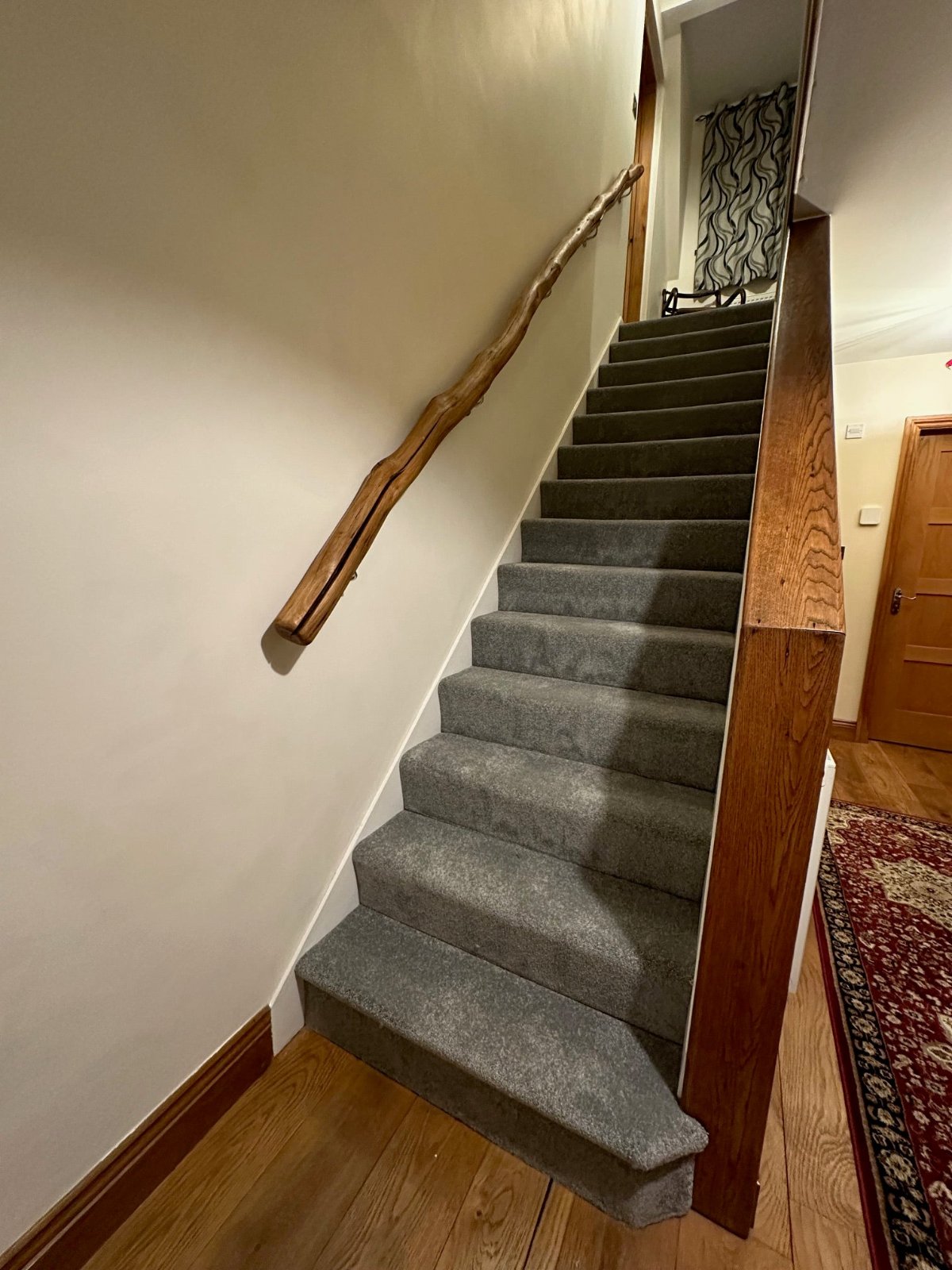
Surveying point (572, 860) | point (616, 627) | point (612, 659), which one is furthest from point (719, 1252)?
point (616, 627)

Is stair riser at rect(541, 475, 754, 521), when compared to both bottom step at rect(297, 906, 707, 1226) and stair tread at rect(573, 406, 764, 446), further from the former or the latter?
bottom step at rect(297, 906, 707, 1226)

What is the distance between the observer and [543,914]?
1.07m

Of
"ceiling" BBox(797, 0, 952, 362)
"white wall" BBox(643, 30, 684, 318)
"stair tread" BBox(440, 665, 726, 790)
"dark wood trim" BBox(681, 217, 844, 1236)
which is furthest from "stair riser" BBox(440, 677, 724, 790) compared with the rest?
"white wall" BBox(643, 30, 684, 318)

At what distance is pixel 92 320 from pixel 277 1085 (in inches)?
57.6

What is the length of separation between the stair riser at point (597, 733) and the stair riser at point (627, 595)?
401 millimetres

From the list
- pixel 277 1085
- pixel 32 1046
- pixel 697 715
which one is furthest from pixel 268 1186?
pixel 697 715

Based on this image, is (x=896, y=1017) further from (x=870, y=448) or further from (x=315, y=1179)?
(x=870, y=448)

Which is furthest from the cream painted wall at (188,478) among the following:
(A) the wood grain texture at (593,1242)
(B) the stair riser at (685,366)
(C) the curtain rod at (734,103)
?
(C) the curtain rod at (734,103)

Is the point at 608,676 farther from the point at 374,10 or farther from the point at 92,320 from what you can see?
the point at 374,10

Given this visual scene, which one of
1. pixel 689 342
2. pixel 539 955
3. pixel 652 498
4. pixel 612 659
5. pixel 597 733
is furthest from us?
pixel 689 342

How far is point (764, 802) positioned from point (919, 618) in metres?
2.98

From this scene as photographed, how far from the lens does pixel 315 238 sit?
99cm

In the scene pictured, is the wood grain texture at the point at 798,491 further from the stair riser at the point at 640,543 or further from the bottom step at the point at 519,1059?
the bottom step at the point at 519,1059

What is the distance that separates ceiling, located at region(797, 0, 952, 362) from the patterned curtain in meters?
2.35
